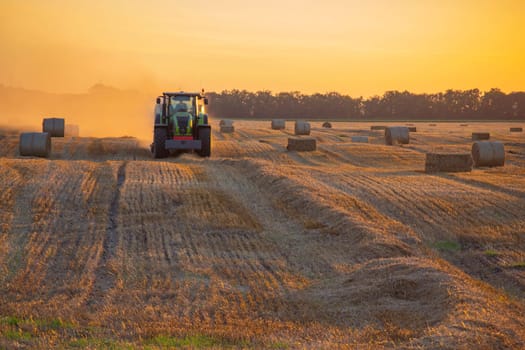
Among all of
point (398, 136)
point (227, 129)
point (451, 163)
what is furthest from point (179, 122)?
point (227, 129)

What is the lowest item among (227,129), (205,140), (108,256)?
(108,256)

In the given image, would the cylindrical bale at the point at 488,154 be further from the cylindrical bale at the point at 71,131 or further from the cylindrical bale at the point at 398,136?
the cylindrical bale at the point at 71,131

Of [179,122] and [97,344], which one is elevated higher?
[179,122]

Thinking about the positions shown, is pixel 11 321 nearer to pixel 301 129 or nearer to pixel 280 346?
pixel 280 346

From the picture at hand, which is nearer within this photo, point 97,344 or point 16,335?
point 97,344

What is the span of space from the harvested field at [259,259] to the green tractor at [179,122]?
16.0 ft

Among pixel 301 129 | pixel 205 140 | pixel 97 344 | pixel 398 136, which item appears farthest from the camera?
pixel 301 129

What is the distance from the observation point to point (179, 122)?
26.7 meters

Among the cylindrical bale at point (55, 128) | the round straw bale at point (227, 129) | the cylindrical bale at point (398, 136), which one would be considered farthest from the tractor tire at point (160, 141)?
the round straw bale at point (227, 129)

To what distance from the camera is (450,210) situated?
15.6m

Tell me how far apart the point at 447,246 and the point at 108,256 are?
5683 mm

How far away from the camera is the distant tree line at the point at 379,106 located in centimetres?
10644

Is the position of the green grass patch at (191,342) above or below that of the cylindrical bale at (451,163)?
below

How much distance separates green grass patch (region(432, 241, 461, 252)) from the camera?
1261cm
